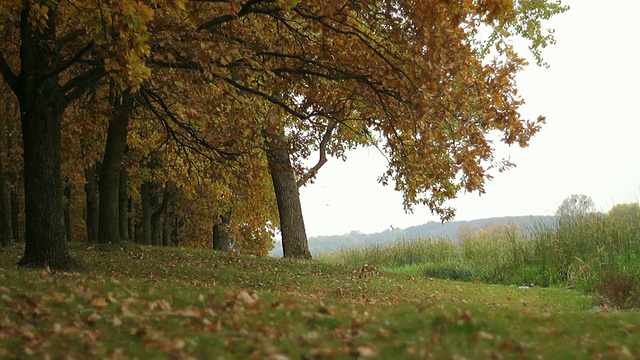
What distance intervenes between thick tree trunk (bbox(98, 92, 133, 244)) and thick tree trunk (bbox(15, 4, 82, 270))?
460 centimetres

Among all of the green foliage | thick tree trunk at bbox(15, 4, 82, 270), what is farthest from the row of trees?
the green foliage

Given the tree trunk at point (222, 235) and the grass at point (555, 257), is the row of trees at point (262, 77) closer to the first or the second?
the grass at point (555, 257)

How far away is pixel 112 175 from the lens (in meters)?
16.0

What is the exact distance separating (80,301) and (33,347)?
1.61 m

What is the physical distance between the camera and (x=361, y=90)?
464 inches

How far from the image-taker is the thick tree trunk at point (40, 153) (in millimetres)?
10836

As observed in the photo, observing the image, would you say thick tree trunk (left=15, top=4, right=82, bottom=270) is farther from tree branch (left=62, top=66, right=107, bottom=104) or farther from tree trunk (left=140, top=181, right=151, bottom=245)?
tree trunk (left=140, top=181, right=151, bottom=245)

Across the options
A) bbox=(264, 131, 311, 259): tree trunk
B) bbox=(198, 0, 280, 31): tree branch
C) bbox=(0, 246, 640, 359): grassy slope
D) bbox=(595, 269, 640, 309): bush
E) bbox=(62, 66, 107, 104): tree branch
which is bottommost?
bbox=(595, 269, 640, 309): bush

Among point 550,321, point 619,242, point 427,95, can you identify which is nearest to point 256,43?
point 427,95

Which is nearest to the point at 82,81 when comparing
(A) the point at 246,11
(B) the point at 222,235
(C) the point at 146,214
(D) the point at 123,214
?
(A) the point at 246,11

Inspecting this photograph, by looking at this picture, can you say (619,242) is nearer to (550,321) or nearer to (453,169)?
(453,169)

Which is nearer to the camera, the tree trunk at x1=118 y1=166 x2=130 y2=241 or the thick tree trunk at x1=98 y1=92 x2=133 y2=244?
the thick tree trunk at x1=98 y1=92 x2=133 y2=244

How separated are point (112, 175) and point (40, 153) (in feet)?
16.8

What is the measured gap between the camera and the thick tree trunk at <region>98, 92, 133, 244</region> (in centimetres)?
1598
